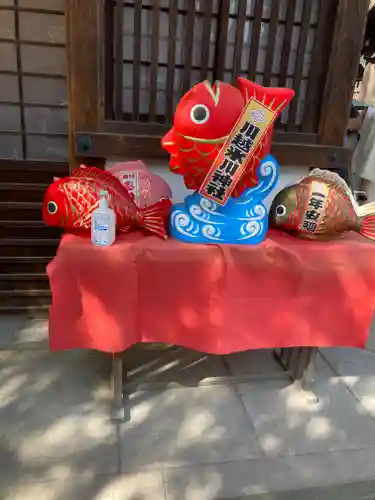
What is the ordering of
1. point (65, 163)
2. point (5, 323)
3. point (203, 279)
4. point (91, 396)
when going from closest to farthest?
point (203, 279), point (91, 396), point (5, 323), point (65, 163)

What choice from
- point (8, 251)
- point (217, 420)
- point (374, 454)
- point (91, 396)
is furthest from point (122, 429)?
point (8, 251)

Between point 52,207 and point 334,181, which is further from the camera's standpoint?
point 334,181

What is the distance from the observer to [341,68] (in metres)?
2.71

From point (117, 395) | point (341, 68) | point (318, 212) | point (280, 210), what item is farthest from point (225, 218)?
point (341, 68)

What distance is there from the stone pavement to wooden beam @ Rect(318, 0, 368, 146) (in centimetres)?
165

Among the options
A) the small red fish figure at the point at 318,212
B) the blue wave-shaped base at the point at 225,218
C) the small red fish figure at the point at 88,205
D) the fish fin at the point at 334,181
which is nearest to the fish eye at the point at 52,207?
the small red fish figure at the point at 88,205

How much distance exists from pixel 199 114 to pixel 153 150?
753 millimetres

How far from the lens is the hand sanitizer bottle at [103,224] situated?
210 cm

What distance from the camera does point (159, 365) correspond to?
296 centimetres

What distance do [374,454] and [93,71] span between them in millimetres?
2644

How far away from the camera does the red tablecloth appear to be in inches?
83.0

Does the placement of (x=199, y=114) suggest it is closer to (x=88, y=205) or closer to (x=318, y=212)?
(x=88, y=205)

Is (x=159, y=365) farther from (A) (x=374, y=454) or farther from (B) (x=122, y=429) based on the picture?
(A) (x=374, y=454)

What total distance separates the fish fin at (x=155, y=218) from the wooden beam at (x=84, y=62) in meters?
0.65
